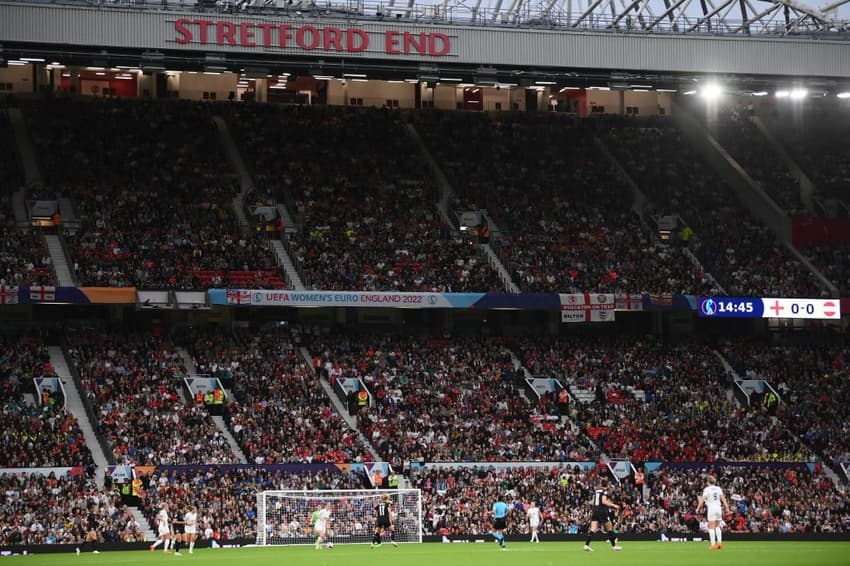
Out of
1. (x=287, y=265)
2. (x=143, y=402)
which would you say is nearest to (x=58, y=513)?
(x=143, y=402)

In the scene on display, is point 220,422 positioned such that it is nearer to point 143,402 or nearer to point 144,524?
point 143,402

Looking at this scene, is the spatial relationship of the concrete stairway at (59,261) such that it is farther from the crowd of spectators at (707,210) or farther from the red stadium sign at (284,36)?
the crowd of spectators at (707,210)

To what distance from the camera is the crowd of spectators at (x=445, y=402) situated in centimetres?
5319

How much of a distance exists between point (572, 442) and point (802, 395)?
12.7 meters

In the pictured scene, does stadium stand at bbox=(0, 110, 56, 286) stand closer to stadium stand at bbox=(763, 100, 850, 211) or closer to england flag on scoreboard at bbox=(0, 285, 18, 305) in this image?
england flag on scoreboard at bbox=(0, 285, 18, 305)

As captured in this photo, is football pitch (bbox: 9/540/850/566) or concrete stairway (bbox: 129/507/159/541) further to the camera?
concrete stairway (bbox: 129/507/159/541)

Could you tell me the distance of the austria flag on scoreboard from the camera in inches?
2400

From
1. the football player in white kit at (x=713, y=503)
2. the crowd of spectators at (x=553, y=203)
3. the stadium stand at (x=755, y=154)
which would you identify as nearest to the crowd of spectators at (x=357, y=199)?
the crowd of spectators at (x=553, y=203)

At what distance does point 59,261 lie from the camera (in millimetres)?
57844

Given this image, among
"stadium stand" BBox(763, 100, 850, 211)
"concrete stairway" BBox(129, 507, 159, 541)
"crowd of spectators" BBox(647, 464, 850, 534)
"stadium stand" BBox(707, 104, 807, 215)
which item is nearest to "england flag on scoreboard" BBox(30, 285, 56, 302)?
"concrete stairway" BBox(129, 507, 159, 541)

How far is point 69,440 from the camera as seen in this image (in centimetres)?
4969

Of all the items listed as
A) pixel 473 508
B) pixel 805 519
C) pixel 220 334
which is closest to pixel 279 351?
pixel 220 334

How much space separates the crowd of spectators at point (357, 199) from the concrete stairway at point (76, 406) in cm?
1119

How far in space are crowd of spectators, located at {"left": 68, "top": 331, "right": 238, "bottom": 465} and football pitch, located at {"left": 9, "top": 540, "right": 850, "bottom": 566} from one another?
792 cm
